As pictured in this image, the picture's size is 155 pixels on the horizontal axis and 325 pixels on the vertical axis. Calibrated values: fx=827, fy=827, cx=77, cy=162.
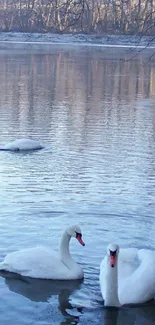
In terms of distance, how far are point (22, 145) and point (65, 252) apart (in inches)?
271

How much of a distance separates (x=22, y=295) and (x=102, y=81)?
80.2ft

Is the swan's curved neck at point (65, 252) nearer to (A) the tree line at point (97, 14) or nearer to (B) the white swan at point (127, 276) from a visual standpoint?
(B) the white swan at point (127, 276)

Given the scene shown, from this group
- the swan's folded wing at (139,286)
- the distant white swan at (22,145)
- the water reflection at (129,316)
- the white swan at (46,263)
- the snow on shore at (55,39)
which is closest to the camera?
the water reflection at (129,316)

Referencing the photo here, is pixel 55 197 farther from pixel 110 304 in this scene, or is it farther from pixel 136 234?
pixel 110 304

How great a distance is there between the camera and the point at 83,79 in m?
32.7

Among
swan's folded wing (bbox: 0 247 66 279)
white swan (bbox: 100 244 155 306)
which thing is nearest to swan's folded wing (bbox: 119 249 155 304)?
white swan (bbox: 100 244 155 306)

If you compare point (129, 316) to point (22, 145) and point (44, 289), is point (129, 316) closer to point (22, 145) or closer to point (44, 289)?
point (44, 289)

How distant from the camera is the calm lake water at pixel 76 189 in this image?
825 centimetres

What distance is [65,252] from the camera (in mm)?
8945

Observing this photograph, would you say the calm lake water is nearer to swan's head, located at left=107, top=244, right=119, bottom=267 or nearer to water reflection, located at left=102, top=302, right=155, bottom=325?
water reflection, located at left=102, top=302, right=155, bottom=325

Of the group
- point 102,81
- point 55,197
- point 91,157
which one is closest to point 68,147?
point 91,157

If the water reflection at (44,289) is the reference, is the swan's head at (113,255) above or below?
above

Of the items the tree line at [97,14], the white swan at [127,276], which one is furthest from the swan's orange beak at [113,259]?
the tree line at [97,14]

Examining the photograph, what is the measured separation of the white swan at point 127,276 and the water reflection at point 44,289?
357 mm
